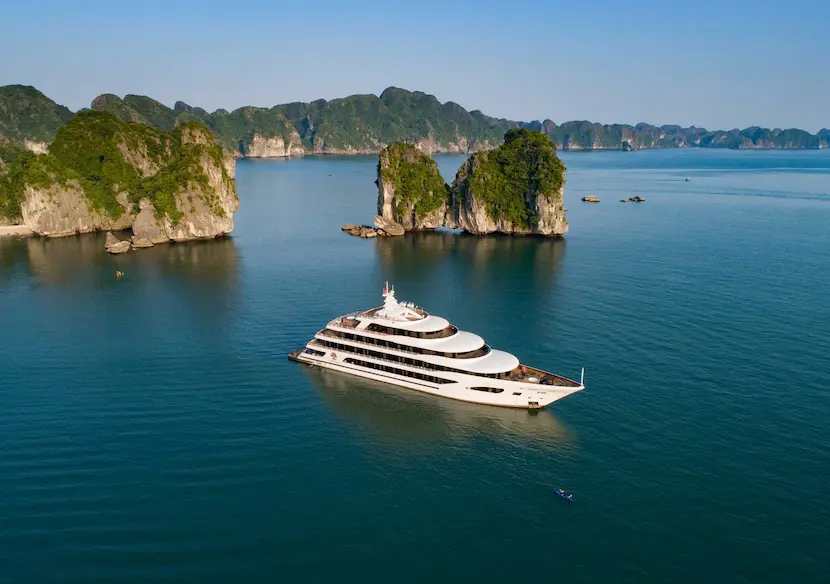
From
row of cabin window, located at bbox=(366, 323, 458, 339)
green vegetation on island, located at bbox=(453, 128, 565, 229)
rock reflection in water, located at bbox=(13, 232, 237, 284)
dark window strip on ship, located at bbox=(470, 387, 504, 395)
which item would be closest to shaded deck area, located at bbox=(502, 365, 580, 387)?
dark window strip on ship, located at bbox=(470, 387, 504, 395)

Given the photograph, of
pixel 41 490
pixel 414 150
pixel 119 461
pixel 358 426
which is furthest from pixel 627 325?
pixel 414 150

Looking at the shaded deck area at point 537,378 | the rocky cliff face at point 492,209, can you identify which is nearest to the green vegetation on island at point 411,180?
the rocky cliff face at point 492,209

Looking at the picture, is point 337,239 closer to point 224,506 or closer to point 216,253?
point 216,253

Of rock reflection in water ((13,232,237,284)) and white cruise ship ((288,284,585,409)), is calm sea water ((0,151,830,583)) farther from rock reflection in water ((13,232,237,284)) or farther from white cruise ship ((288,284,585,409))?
rock reflection in water ((13,232,237,284))

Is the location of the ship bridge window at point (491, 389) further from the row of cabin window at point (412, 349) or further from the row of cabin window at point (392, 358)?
the row of cabin window at point (412, 349)

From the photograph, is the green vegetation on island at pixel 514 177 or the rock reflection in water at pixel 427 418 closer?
the rock reflection in water at pixel 427 418

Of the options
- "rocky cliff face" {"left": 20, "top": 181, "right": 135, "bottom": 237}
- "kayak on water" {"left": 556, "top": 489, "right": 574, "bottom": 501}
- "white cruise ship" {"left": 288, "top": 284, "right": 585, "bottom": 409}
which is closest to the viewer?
"kayak on water" {"left": 556, "top": 489, "right": 574, "bottom": 501}

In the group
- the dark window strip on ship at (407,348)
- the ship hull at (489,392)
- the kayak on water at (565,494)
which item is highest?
the dark window strip on ship at (407,348)

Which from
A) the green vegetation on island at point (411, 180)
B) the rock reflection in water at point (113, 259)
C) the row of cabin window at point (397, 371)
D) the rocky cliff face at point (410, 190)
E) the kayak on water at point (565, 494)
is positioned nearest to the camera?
the kayak on water at point (565, 494)
